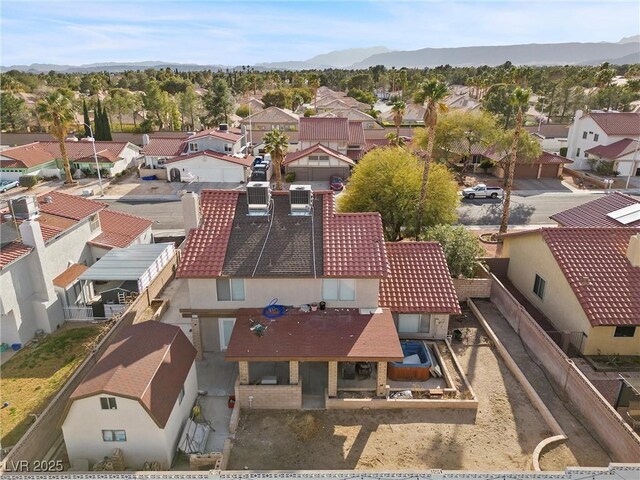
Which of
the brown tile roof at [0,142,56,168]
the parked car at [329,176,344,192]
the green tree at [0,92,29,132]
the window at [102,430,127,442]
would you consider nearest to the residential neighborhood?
the window at [102,430,127,442]

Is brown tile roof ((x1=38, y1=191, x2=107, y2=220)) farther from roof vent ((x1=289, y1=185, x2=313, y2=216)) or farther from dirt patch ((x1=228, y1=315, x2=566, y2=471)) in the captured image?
dirt patch ((x1=228, y1=315, x2=566, y2=471))

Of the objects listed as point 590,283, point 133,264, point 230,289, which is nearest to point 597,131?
point 590,283

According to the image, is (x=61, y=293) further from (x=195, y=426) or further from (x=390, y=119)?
(x=390, y=119)

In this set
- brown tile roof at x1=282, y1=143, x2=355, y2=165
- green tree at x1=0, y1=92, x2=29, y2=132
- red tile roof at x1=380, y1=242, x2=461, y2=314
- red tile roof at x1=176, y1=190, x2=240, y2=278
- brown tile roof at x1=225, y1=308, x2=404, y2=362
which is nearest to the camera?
brown tile roof at x1=225, y1=308, x2=404, y2=362

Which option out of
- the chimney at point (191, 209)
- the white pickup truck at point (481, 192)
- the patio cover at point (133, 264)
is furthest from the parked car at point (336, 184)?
the chimney at point (191, 209)

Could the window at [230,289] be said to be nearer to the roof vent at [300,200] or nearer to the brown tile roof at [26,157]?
the roof vent at [300,200]

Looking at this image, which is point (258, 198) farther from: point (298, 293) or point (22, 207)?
point (22, 207)
